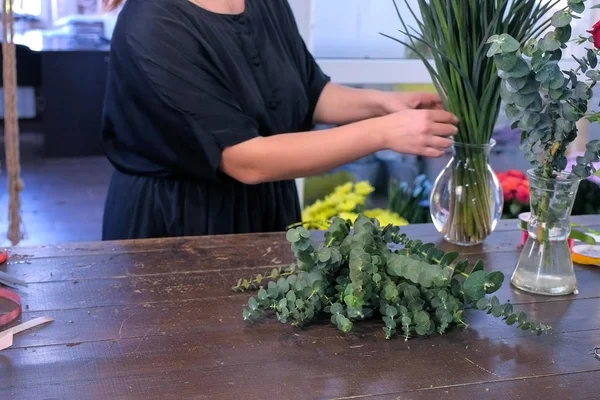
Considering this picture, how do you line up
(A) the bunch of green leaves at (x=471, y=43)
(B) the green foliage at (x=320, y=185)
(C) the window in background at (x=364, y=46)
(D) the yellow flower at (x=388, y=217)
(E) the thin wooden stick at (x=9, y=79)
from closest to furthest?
(A) the bunch of green leaves at (x=471, y=43) → (E) the thin wooden stick at (x=9, y=79) → (D) the yellow flower at (x=388, y=217) → (C) the window in background at (x=364, y=46) → (B) the green foliage at (x=320, y=185)

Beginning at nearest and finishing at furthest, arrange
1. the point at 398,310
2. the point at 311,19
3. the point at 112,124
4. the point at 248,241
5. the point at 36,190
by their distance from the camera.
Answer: the point at 398,310 → the point at 248,241 → the point at 112,124 → the point at 311,19 → the point at 36,190

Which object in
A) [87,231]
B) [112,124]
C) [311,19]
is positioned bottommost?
[87,231]

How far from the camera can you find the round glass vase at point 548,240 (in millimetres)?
1097

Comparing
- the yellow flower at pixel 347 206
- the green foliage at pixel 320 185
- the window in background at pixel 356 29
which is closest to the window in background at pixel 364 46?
the window in background at pixel 356 29

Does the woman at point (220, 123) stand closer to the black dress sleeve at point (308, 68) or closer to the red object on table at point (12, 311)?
the black dress sleeve at point (308, 68)

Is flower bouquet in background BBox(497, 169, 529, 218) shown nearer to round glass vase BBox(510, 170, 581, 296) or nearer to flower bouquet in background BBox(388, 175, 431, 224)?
flower bouquet in background BBox(388, 175, 431, 224)

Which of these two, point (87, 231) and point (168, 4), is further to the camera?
point (87, 231)

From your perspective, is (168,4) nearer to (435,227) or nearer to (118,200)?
(118,200)

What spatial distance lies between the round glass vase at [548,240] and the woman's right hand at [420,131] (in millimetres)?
209

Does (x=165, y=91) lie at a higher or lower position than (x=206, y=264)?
higher

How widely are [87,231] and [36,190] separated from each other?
671 millimetres

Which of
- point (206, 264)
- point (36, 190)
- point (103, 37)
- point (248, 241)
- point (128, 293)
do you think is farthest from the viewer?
Answer: point (36, 190)

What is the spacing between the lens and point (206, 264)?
123 cm

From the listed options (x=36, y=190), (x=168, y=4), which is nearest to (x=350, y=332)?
(x=168, y=4)
